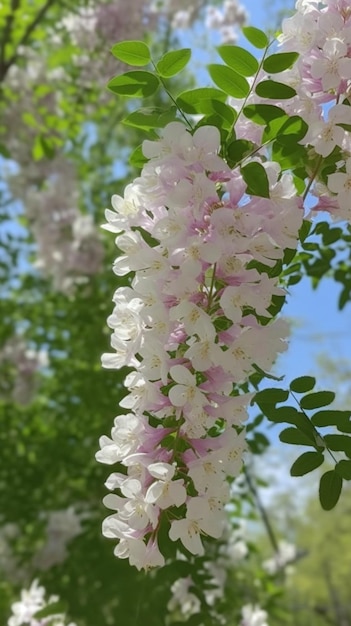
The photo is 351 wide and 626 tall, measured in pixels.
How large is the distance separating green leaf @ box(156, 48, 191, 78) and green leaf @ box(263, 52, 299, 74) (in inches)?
6.5

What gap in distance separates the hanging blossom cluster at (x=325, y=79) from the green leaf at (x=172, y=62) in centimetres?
18

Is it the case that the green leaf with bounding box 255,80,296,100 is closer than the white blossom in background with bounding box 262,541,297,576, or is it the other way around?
the green leaf with bounding box 255,80,296,100

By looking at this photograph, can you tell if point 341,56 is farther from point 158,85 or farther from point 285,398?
point 285,398

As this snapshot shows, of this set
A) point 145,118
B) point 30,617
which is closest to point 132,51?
point 145,118

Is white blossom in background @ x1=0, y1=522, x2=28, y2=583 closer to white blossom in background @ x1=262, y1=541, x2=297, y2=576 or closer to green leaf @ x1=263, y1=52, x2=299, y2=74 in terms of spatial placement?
white blossom in background @ x1=262, y1=541, x2=297, y2=576

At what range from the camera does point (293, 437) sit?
1232 millimetres

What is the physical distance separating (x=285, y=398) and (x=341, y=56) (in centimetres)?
60

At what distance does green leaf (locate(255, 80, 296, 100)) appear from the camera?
1186mm

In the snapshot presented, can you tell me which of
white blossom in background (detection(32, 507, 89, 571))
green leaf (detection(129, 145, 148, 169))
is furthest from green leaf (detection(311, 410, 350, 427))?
white blossom in background (detection(32, 507, 89, 571))

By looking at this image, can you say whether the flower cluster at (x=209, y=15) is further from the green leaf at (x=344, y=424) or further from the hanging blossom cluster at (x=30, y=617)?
the green leaf at (x=344, y=424)

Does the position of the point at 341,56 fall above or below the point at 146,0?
above

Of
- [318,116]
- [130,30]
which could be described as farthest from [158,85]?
[130,30]

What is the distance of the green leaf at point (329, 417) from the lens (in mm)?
1252

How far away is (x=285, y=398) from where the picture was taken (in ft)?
4.13
